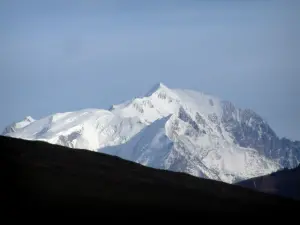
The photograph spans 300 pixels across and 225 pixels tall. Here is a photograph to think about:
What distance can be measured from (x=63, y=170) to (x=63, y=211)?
149 ft

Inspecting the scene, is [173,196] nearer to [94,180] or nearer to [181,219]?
[94,180]

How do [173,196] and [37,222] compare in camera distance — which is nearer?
[37,222]

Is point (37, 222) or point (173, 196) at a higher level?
point (173, 196)

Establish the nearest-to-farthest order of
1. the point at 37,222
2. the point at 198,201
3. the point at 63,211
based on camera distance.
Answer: the point at 37,222 < the point at 63,211 < the point at 198,201

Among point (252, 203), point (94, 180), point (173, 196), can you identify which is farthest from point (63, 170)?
point (252, 203)

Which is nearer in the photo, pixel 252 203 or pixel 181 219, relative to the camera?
pixel 181 219

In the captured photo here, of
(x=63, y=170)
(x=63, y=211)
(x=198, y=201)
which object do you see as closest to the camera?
(x=63, y=211)

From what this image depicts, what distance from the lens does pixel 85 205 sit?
158m

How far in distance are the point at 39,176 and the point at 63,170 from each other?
34.2 ft

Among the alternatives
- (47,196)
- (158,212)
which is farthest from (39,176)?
(158,212)

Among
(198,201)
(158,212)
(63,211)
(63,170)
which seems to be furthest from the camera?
(63,170)

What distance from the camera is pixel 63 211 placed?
15000cm

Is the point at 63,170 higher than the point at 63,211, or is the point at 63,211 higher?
the point at 63,170

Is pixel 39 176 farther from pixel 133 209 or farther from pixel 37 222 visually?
pixel 37 222
